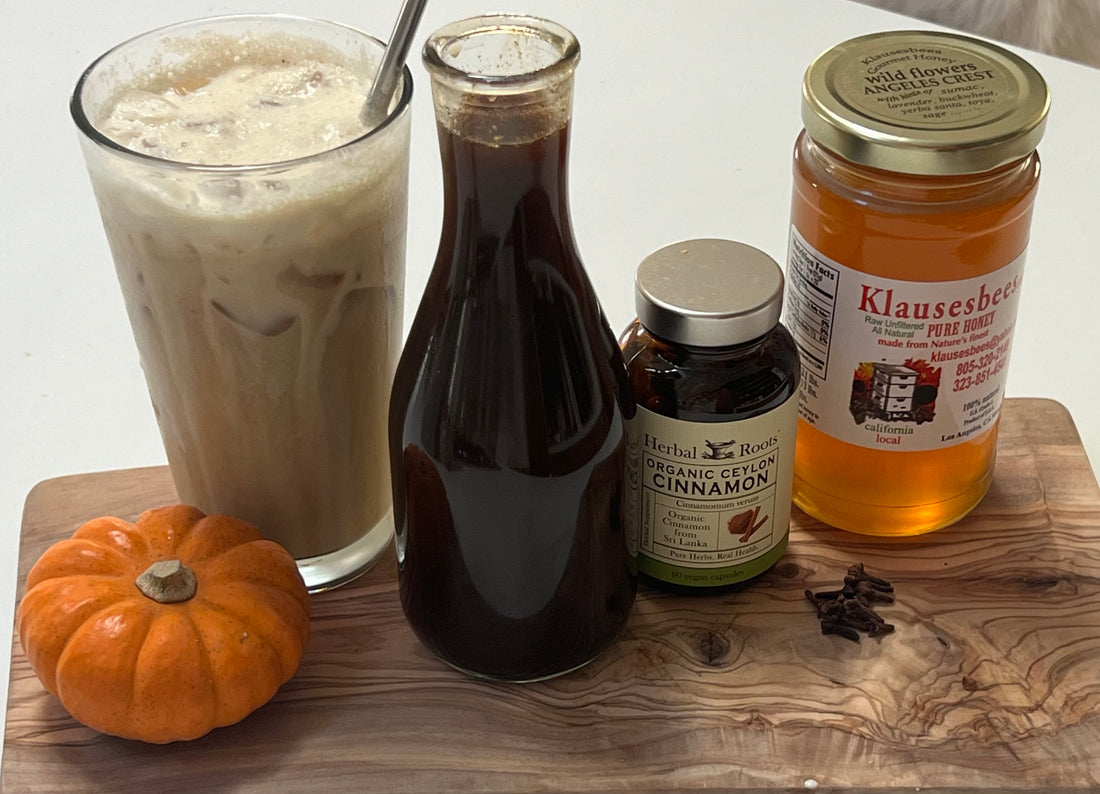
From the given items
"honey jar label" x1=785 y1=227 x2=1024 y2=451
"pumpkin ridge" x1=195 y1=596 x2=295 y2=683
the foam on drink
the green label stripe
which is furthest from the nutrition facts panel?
"pumpkin ridge" x1=195 y1=596 x2=295 y2=683

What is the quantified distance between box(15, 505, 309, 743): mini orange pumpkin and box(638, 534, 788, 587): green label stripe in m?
0.20

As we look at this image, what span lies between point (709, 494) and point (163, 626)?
0.29m

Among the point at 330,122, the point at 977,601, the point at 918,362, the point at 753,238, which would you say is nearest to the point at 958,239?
the point at 918,362

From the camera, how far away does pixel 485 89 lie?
61 centimetres

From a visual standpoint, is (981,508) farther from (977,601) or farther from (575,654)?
(575,654)

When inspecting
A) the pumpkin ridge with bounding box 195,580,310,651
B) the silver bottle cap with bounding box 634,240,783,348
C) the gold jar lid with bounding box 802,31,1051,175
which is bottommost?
the pumpkin ridge with bounding box 195,580,310,651

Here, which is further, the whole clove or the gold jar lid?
the whole clove

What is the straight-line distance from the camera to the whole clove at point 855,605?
81 centimetres

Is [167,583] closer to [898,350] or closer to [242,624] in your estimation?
[242,624]

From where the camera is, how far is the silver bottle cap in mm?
725

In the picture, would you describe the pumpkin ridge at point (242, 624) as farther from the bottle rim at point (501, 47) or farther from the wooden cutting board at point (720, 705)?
the bottle rim at point (501, 47)

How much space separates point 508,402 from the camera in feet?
2.28

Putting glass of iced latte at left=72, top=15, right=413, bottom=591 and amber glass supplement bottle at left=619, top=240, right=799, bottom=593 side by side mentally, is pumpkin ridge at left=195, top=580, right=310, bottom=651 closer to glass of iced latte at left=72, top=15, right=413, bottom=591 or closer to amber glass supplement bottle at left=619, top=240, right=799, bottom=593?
glass of iced latte at left=72, top=15, right=413, bottom=591

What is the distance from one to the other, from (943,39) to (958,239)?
0.13 m
